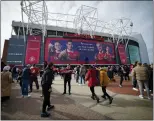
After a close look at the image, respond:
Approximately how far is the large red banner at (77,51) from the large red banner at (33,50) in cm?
181

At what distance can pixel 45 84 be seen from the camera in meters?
4.38

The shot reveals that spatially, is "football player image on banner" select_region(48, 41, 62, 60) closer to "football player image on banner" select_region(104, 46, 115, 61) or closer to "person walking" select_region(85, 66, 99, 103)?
"football player image on banner" select_region(104, 46, 115, 61)

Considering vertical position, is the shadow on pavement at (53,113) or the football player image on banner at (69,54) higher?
the football player image on banner at (69,54)

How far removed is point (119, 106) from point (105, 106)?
1.87ft

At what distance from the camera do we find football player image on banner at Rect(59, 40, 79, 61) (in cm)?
2814

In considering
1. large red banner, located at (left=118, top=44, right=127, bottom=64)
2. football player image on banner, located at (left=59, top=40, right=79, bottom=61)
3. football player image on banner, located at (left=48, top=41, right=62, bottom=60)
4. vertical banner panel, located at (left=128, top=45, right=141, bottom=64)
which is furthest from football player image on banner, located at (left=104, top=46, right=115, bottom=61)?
vertical banner panel, located at (left=128, top=45, right=141, bottom=64)

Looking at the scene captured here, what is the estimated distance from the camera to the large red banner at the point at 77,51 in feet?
91.1

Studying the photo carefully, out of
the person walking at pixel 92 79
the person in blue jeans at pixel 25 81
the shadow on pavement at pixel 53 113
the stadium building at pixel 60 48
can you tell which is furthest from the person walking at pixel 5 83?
the stadium building at pixel 60 48

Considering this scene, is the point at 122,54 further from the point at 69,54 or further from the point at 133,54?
the point at 69,54

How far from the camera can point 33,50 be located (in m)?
26.8

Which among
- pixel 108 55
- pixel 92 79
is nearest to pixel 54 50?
pixel 108 55

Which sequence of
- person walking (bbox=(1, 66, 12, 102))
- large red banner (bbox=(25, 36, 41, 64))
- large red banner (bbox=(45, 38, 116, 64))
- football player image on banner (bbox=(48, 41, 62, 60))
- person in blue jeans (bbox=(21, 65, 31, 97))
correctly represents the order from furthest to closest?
large red banner (bbox=(45, 38, 116, 64)) < football player image on banner (bbox=(48, 41, 62, 60)) < large red banner (bbox=(25, 36, 41, 64)) < person in blue jeans (bbox=(21, 65, 31, 97)) < person walking (bbox=(1, 66, 12, 102))

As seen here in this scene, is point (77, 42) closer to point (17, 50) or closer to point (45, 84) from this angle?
point (17, 50)

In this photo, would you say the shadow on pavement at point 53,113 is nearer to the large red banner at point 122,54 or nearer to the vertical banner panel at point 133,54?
the large red banner at point 122,54
